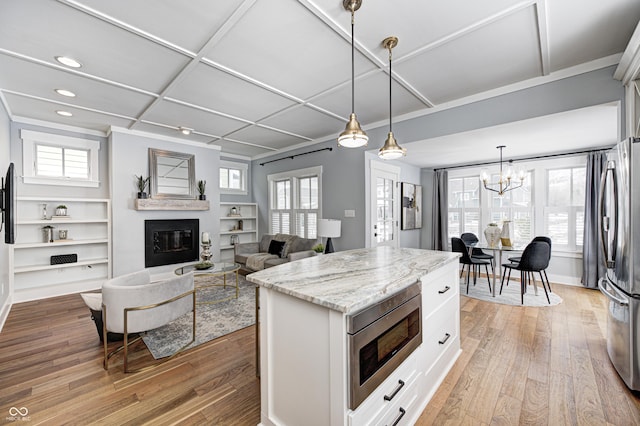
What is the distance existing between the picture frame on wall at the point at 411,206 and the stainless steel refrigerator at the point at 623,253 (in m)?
3.58

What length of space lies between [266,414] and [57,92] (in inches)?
163

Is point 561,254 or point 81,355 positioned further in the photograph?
point 561,254

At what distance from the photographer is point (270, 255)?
511 cm

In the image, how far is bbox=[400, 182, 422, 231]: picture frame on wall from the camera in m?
5.89

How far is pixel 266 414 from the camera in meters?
1.58

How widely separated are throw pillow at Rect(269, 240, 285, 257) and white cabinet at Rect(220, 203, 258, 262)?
56.9 inches

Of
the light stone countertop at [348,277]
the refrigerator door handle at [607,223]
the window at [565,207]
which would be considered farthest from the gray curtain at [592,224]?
the light stone countertop at [348,277]

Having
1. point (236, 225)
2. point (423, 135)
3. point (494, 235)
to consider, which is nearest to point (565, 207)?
point (494, 235)

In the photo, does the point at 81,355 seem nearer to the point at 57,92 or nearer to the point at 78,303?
the point at 78,303

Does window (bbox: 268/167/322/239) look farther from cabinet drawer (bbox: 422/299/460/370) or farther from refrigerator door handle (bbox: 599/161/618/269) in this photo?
refrigerator door handle (bbox: 599/161/618/269)

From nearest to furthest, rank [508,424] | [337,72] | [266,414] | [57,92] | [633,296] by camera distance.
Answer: [266,414] → [508,424] → [633,296] → [337,72] → [57,92]

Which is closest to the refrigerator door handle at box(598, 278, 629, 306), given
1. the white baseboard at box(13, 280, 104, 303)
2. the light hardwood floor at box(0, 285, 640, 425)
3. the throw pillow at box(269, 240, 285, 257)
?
the light hardwood floor at box(0, 285, 640, 425)

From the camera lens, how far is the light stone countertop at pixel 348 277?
1.27 metres

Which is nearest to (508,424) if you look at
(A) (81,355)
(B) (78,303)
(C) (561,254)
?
(A) (81,355)
